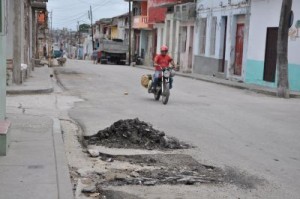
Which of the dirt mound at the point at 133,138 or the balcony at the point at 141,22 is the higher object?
the balcony at the point at 141,22

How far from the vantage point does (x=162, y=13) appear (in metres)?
46.0

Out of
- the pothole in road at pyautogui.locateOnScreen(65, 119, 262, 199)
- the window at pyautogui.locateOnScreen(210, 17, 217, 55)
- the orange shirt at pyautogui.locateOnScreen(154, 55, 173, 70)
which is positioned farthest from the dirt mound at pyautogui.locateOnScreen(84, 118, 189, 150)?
the window at pyautogui.locateOnScreen(210, 17, 217, 55)

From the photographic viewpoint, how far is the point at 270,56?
23672mm

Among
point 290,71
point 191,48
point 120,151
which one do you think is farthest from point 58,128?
point 191,48

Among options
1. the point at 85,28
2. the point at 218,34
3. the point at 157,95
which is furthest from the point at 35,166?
the point at 85,28

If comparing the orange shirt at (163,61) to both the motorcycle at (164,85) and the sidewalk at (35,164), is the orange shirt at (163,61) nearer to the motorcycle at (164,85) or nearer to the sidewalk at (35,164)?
the motorcycle at (164,85)

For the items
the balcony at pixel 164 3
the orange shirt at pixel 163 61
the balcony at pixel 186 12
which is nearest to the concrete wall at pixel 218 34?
the balcony at pixel 186 12

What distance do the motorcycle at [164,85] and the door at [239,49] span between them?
39.3 ft

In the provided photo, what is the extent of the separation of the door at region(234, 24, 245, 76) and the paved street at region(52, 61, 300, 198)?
794 cm

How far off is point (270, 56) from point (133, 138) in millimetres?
16247

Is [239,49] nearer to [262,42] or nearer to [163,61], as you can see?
[262,42]

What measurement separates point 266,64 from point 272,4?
2710 millimetres

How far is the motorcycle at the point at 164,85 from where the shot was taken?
1488cm

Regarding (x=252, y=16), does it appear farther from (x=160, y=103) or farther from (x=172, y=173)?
(x=172, y=173)
